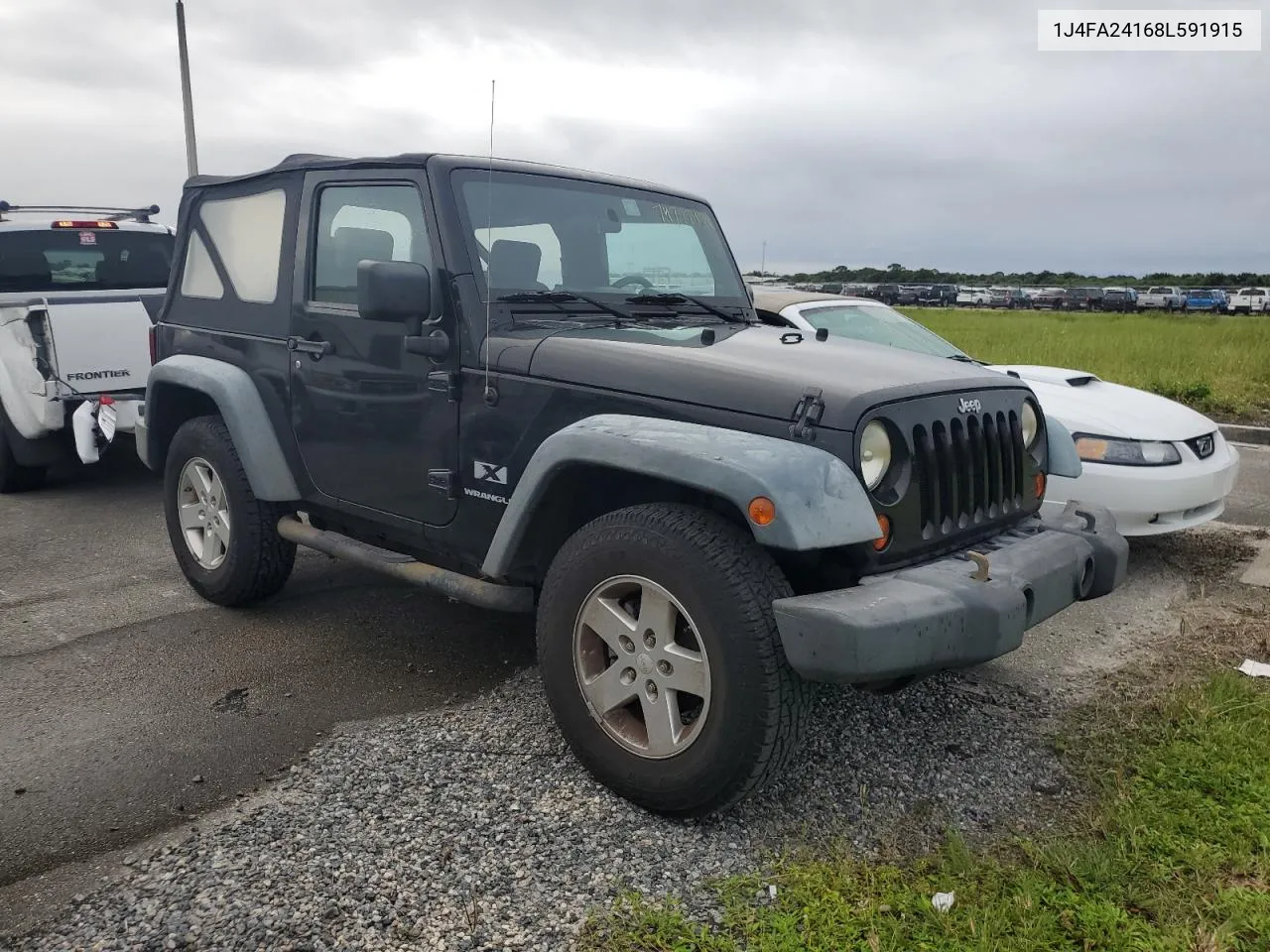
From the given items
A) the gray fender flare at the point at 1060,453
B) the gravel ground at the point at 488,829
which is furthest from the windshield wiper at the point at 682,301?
the gravel ground at the point at 488,829

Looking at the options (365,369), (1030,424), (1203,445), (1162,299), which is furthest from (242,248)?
(1162,299)

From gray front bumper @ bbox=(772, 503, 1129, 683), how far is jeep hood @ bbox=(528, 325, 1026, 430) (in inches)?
19.1

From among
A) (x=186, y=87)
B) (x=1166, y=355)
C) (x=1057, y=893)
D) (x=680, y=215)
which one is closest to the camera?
(x=1057, y=893)

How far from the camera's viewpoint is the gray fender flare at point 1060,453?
3.66 metres

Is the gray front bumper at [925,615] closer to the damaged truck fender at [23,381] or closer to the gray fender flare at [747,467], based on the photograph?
the gray fender flare at [747,467]

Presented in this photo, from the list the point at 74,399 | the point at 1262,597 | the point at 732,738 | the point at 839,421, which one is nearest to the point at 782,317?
the point at 1262,597

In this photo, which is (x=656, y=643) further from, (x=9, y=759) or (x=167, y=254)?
(x=167, y=254)

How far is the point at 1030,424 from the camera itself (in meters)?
3.62

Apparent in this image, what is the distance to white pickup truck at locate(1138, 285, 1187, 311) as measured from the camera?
42.8 meters

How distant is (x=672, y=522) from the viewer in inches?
110

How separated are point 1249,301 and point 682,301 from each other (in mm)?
44757

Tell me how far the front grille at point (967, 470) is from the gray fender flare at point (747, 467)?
390mm

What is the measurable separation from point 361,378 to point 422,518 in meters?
0.59

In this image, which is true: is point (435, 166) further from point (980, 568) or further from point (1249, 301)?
point (1249, 301)
